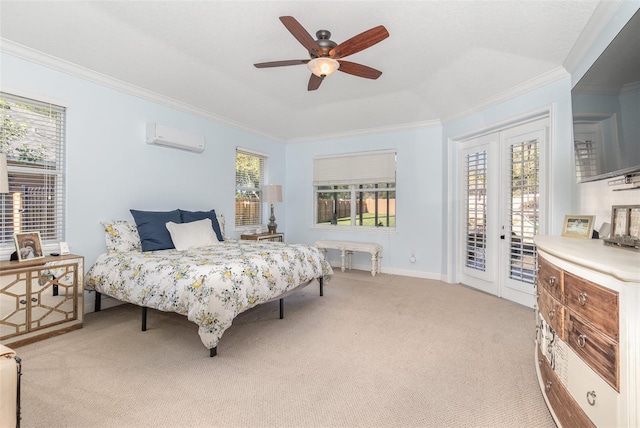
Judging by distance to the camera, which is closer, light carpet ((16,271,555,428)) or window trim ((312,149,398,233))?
light carpet ((16,271,555,428))

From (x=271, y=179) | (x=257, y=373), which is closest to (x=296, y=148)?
(x=271, y=179)

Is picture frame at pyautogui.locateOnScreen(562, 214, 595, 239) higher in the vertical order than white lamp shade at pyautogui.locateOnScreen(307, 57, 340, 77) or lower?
lower

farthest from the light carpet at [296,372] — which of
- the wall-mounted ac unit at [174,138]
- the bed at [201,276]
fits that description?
the wall-mounted ac unit at [174,138]

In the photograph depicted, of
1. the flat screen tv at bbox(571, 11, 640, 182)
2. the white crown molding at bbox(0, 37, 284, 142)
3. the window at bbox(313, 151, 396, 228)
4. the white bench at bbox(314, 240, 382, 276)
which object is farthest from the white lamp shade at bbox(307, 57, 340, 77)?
the white bench at bbox(314, 240, 382, 276)

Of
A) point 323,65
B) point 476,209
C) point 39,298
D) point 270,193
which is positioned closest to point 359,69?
point 323,65

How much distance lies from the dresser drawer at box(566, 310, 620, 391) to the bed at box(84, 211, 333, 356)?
211 centimetres

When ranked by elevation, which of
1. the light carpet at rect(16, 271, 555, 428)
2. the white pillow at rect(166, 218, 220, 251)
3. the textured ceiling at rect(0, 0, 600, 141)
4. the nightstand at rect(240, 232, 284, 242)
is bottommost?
the light carpet at rect(16, 271, 555, 428)

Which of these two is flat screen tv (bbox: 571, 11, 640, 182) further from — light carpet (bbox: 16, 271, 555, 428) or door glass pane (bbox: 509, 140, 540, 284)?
light carpet (bbox: 16, 271, 555, 428)

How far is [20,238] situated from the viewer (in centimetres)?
262

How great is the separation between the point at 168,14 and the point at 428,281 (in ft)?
15.0

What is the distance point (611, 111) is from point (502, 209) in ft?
7.11

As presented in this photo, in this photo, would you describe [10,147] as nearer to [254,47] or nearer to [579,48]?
[254,47]

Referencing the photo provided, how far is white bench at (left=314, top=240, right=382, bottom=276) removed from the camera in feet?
16.6

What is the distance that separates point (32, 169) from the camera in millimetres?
2916
